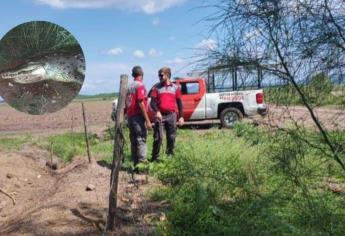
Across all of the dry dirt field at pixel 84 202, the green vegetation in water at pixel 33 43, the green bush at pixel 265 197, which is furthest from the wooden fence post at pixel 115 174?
the green vegetation in water at pixel 33 43

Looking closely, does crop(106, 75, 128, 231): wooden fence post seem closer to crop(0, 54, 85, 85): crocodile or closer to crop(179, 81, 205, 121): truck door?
crop(0, 54, 85, 85): crocodile

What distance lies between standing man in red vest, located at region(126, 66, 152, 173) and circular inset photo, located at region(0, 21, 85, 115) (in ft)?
8.12

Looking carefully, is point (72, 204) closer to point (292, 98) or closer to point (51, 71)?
point (51, 71)

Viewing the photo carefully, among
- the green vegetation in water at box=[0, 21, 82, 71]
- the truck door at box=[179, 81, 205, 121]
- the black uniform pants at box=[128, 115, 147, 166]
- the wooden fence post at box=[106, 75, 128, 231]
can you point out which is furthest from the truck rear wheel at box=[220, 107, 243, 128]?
the wooden fence post at box=[106, 75, 128, 231]

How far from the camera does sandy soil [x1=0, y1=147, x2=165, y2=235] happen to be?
20.8 feet

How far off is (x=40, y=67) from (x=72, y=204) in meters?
1.79

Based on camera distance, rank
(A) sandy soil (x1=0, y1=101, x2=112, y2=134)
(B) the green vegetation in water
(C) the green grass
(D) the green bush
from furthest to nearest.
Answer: (A) sandy soil (x1=0, y1=101, x2=112, y2=134) < (B) the green vegetation in water < (D) the green bush < (C) the green grass

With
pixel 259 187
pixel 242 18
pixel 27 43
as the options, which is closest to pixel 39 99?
pixel 27 43

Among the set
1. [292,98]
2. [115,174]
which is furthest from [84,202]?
[292,98]

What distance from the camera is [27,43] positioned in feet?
22.1

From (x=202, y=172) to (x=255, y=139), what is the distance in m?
0.96

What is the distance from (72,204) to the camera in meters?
7.45

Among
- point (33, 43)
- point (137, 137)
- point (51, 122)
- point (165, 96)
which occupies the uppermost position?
point (33, 43)

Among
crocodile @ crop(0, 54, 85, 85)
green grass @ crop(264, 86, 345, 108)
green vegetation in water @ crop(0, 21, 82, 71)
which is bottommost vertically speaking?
green grass @ crop(264, 86, 345, 108)
